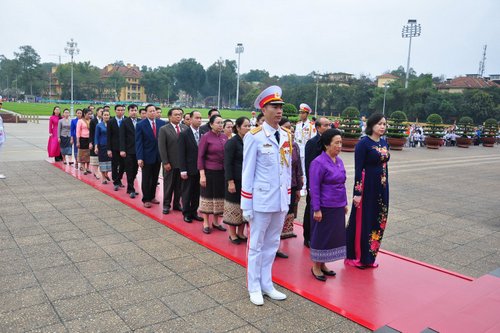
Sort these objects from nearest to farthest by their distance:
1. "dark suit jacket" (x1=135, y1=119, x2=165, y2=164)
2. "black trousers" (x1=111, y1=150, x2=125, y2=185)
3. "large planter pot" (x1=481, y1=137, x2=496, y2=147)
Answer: "dark suit jacket" (x1=135, y1=119, x2=165, y2=164), "black trousers" (x1=111, y1=150, x2=125, y2=185), "large planter pot" (x1=481, y1=137, x2=496, y2=147)

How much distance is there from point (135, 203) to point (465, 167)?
1158 cm

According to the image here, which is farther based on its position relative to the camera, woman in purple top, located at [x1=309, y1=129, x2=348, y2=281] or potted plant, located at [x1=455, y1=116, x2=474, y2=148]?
potted plant, located at [x1=455, y1=116, x2=474, y2=148]

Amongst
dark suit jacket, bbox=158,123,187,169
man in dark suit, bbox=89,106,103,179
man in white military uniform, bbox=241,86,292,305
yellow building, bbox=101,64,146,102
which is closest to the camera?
man in white military uniform, bbox=241,86,292,305

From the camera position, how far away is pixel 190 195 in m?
5.43

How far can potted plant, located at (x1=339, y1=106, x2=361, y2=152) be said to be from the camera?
1641 cm

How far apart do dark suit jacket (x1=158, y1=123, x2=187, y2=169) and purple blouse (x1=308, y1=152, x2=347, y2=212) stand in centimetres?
254

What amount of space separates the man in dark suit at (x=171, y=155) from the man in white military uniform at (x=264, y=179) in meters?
2.41

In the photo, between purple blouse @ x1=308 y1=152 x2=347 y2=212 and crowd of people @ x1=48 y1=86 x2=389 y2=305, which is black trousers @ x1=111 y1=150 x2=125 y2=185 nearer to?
crowd of people @ x1=48 y1=86 x2=389 y2=305

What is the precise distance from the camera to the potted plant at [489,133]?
23.8m

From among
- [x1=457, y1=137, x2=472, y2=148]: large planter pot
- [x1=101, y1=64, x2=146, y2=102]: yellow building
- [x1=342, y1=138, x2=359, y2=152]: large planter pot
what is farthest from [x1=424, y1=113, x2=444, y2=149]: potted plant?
[x1=101, y1=64, x2=146, y2=102]: yellow building

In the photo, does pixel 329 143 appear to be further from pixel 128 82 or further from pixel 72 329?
pixel 128 82

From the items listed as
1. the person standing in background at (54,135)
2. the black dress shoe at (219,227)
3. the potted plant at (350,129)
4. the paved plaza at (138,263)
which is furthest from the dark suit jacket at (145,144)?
the potted plant at (350,129)

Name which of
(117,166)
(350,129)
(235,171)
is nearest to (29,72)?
(350,129)

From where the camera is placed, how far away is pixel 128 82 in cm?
8844
